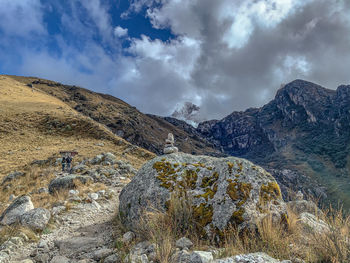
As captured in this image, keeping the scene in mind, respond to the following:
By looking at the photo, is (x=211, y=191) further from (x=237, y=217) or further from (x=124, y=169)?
(x=124, y=169)

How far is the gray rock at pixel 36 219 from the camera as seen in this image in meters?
5.71

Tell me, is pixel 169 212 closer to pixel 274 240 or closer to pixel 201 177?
pixel 201 177

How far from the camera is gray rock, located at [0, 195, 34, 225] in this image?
5.96m

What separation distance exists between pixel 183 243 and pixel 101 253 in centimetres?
181

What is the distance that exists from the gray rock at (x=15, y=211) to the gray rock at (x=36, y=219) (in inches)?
11.2

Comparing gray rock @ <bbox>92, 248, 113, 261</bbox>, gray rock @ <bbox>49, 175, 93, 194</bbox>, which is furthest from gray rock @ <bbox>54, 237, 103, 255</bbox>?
gray rock @ <bbox>49, 175, 93, 194</bbox>

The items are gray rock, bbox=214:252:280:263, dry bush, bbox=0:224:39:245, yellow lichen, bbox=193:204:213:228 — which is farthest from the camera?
dry bush, bbox=0:224:39:245

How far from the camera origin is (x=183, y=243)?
14.2 feet

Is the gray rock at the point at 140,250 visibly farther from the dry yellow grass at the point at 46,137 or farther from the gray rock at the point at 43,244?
the dry yellow grass at the point at 46,137

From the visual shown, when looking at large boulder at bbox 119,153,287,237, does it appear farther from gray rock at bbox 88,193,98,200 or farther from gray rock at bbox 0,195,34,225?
gray rock at bbox 88,193,98,200

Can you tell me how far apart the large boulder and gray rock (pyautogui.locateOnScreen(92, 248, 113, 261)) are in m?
0.97

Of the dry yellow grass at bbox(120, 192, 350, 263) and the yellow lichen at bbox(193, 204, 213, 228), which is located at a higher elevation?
the yellow lichen at bbox(193, 204, 213, 228)

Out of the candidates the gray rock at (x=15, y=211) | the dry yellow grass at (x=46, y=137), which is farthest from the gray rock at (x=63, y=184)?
the dry yellow grass at (x=46, y=137)

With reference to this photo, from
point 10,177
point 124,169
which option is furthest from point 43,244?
point 10,177
